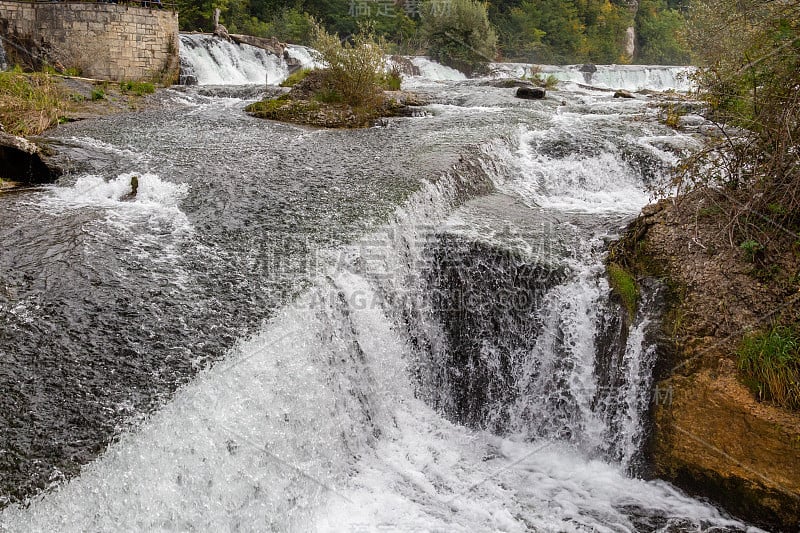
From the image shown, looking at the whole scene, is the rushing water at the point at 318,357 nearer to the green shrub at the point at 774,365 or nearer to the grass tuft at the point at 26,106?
the green shrub at the point at 774,365

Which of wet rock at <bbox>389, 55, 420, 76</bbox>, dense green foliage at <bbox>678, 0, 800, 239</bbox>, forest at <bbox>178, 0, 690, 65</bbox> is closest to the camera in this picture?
dense green foliage at <bbox>678, 0, 800, 239</bbox>

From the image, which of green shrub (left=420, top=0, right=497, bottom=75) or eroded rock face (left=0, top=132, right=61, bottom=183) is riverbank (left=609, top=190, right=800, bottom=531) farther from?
green shrub (left=420, top=0, right=497, bottom=75)

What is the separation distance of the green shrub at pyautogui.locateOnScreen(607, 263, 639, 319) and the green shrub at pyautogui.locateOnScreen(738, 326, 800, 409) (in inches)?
37.1

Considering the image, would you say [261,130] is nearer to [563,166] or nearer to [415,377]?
[563,166]

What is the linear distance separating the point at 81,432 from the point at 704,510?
13.3 ft

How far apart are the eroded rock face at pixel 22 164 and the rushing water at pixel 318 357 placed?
427 millimetres

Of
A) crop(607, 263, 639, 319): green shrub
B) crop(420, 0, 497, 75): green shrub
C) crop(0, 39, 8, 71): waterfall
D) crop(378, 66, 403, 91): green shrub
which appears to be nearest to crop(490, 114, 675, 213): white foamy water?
crop(607, 263, 639, 319): green shrub

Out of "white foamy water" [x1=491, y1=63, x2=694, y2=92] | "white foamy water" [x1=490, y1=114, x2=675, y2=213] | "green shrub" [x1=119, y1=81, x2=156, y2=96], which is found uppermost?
"white foamy water" [x1=491, y1=63, x2=694, y2=92]

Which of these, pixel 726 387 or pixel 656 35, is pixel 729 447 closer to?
pixel 726 387

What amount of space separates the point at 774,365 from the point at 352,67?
9.16 m

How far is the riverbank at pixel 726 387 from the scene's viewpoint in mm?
3648

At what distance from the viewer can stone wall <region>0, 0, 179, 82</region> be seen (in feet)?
44.8

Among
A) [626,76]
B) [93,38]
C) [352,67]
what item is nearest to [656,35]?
[626,76]

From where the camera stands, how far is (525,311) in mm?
5027
